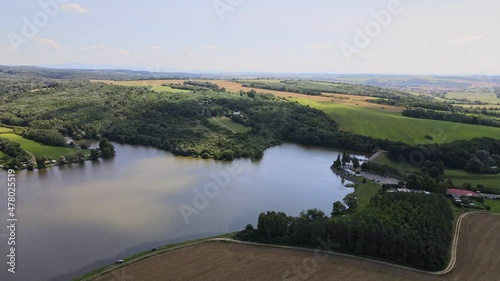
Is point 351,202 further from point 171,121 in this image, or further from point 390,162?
point 171,121

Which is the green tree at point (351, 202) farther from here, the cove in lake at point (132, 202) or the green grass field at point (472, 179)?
the green grass field at point (472, 179)

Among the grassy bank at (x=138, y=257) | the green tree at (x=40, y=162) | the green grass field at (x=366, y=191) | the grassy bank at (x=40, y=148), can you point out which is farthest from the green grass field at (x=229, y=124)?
the grassy bank at (x=138, y=257)

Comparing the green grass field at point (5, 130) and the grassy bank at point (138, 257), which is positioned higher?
the green grass field at point (5, 130)

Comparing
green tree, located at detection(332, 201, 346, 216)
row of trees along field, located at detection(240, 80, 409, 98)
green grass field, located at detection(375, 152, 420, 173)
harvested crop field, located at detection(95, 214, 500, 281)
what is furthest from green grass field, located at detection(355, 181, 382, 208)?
row of trees along field, located at detection(240, 80, 409, 98)

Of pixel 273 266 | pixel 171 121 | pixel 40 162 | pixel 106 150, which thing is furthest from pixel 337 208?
pixel 171 121

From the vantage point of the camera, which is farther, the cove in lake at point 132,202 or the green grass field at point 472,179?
the green grass field at point 472,179

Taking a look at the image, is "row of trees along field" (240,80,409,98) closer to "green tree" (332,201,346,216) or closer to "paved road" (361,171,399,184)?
"paved road" (361,171,399,184)
